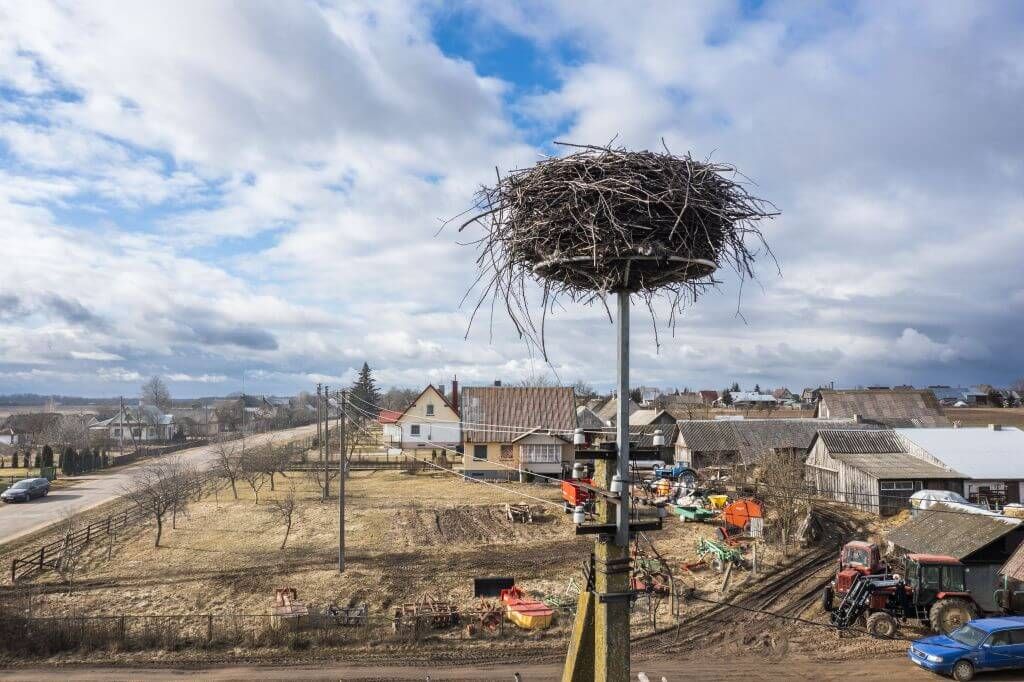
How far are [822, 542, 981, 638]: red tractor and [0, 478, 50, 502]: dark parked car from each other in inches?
1819

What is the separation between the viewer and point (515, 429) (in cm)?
4691

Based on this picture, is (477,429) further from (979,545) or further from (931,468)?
(979,545)

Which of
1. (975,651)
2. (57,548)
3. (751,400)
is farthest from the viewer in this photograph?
(751,400)

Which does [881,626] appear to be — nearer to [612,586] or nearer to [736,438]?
[612,586]

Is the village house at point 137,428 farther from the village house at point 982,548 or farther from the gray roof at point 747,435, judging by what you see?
the village house at point 982,548

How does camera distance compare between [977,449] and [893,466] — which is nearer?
[893,466]

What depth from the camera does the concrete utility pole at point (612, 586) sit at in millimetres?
5793

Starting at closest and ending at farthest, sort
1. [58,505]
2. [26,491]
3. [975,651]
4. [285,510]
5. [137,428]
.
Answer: [975,651]
[285,510]
[58,505]
[26,491]
[137,428]

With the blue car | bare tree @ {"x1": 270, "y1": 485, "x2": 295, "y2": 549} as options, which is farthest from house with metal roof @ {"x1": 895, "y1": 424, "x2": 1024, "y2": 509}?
bare tree @ {"x1": 270, "y1": 485, "x2": 295, "y2": 549}

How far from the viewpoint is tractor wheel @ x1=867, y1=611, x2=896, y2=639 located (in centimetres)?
2089

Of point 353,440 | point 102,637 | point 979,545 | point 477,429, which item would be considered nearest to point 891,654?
point 979,545

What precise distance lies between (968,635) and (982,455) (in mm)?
24705

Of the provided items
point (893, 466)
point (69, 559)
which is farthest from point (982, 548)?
point (69, 559)

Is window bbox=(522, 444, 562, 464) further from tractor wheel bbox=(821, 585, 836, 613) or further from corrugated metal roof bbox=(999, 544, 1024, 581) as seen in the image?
corrugated metal roof bbox=(999, 544, 1024, 581)
